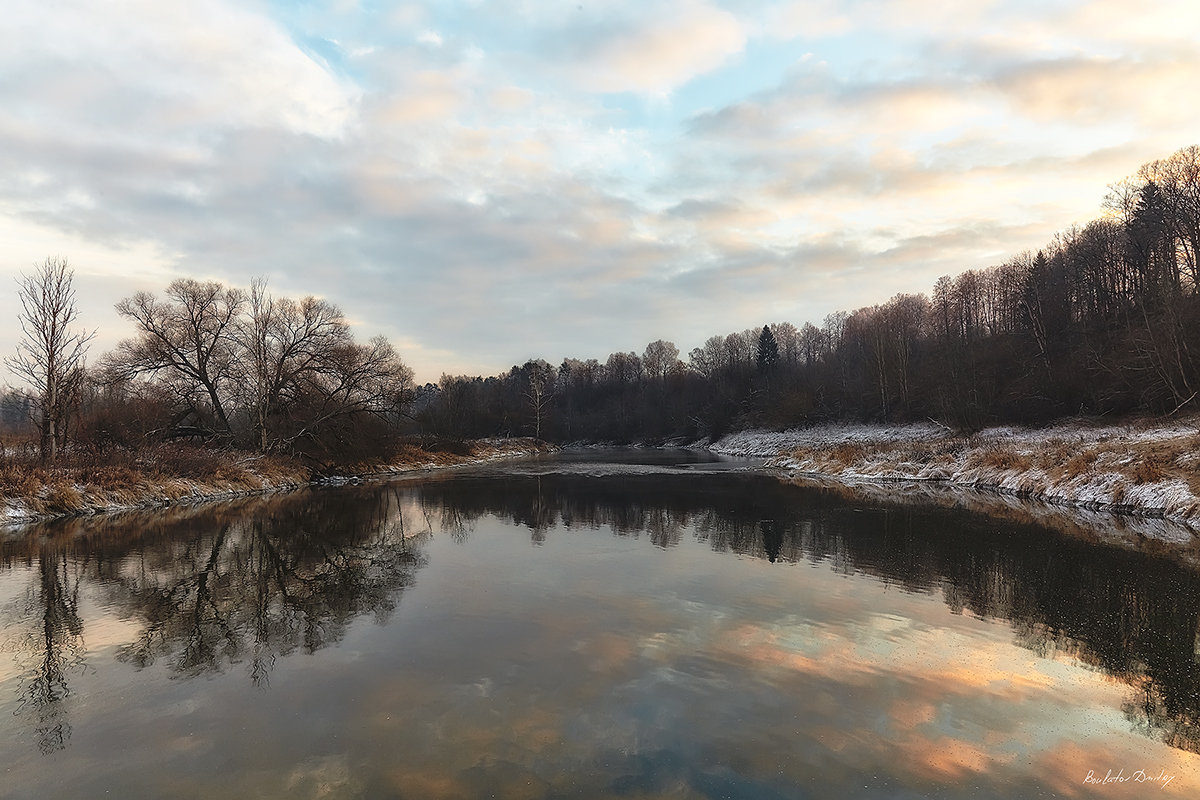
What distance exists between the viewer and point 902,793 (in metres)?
4.19

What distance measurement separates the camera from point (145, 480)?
22375mm

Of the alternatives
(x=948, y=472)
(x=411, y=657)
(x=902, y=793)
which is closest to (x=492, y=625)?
(x=411, y=657)

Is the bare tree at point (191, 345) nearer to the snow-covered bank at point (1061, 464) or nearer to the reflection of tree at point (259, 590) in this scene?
the reflection of tree at point (259, 590)

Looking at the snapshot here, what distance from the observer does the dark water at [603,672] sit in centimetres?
450

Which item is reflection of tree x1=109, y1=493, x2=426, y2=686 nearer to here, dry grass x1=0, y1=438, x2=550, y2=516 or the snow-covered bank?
dry grass x1=0, y1=438, x2=550, y2=516

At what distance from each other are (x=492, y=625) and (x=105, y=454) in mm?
24316

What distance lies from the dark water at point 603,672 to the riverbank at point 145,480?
6674 mm

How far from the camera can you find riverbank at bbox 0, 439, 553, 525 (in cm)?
1820

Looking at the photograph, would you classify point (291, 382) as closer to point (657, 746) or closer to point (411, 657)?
point (411, 657)

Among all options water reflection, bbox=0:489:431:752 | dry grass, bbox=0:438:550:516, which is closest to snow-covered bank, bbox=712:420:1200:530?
water reflection, bbox=0:489:431:752

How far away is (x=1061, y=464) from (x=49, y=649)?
26.8 meters

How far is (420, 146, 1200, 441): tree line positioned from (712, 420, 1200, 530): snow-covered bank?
11.7 ft
